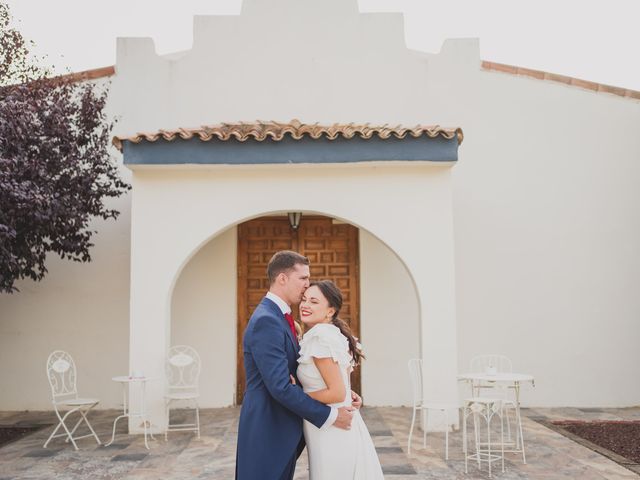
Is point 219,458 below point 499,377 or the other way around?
below

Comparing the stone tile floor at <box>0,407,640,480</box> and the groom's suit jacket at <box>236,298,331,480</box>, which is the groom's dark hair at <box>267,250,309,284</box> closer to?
the groom's suit jacket at <box>236,298,331,480</box>

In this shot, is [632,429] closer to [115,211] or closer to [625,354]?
[625,354]

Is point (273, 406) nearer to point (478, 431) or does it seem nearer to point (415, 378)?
point (478, 431)

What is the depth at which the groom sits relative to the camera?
2.92 metres

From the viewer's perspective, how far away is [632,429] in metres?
7.84

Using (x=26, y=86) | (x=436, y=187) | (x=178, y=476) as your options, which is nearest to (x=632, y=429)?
(x=436, y=187)

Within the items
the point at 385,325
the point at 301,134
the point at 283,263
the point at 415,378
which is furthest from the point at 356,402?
the point at 385,325

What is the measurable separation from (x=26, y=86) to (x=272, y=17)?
432 centimetres

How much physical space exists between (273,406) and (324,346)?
44cm

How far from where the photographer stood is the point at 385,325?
9516 mm

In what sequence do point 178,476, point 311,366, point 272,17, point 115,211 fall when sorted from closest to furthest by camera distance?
1. point 311,366
2. point 178,476
3. point 115,211
4. point 272,17

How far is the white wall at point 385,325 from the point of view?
9.41 m

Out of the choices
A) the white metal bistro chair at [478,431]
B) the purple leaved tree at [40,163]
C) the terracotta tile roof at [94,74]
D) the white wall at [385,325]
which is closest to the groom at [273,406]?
the white metal bistro chair at [478,431]

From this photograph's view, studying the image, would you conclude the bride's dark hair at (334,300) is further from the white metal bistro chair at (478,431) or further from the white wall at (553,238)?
the white wall at (553,238)
